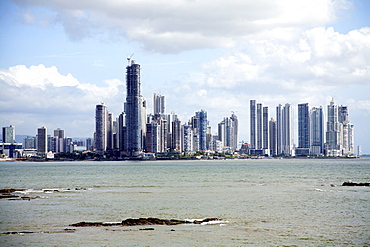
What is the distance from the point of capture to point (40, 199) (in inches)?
2446

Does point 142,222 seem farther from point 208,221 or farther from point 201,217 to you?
point 201,217

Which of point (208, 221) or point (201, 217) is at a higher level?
point (208, 221)

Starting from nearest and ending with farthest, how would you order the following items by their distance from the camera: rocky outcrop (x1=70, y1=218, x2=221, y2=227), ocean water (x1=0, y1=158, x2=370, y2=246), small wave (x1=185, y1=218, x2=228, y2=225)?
ocean water (x1=0, y1=158, x2=370, y2=246)
rocky outcrop (x1=70, y1=218, x2=221, y2=227)
small wave (x1=185, y1=218, x2=228, y2=225)

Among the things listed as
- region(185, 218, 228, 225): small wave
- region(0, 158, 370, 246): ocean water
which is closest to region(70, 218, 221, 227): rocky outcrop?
region(185, 218, 228, 225): small wave

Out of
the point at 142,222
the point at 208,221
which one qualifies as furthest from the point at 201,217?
the point at 142,222

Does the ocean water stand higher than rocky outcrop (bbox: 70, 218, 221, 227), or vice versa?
rocky outcrop (bbox: 70, 218, 221, 227)

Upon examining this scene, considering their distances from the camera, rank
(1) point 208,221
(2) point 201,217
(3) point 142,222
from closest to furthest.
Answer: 1. (3) point 142,222
2. (1) point 208,221
3. (2) point 201,217

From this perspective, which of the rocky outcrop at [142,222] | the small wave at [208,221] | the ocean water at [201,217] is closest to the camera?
the ocean water at [201,217]

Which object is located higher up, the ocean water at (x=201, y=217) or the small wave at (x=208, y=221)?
the small wave at (x=208, y=221)

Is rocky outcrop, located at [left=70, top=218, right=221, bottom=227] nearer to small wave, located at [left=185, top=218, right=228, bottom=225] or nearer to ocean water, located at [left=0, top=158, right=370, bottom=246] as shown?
small wave, located at [left=185, top=218, right=228, bottom=225]

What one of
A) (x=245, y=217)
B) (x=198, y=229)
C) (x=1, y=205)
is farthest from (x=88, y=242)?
(x=1, y=205)

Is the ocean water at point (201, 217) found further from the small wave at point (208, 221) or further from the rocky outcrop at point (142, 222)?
the rocky outcrop at point (142, 222)

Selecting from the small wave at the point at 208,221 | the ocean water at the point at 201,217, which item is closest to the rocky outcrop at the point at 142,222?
the small wave at the point at 208,221

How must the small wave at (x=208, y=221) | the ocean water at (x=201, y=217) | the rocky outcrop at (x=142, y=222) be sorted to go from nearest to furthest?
the ocean water at (x=201, y=217) → the rocky outcrop at (x=142, y=222) → the small wave at (x=208, y=221)
